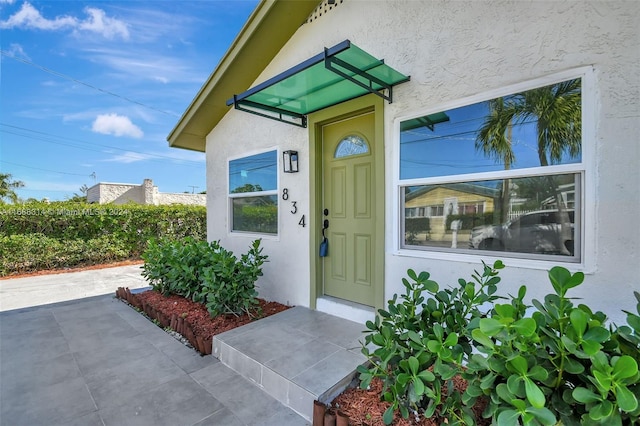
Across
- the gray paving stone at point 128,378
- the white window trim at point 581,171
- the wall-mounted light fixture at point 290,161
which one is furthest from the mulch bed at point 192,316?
the white window trim at point 581,171

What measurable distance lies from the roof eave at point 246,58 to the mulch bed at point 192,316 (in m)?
3.19

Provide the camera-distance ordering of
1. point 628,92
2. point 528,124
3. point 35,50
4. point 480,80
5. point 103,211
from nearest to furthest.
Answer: point 628,92, point 528,124, point 480,80, point 103,211, point 35,50

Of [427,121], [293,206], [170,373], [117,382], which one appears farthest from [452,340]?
[293,206]

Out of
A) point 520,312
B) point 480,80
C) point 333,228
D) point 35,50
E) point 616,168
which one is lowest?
point 520,312

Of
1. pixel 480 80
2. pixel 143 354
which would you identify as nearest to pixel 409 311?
pixel 480 80

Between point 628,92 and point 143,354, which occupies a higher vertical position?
point 628,92

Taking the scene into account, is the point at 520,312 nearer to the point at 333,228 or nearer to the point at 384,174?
the point at 384,174

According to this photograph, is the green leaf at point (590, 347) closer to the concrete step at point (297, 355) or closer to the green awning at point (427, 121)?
the concrete step at point (297, 355)

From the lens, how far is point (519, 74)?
2.34 metres

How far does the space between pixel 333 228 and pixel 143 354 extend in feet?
8.62

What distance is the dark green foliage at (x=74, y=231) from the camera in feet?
24.0

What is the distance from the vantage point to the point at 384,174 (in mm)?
3145

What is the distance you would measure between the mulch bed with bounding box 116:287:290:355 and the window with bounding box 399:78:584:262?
2.24m

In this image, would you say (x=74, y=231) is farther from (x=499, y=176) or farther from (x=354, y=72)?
(x=499, y=176)
